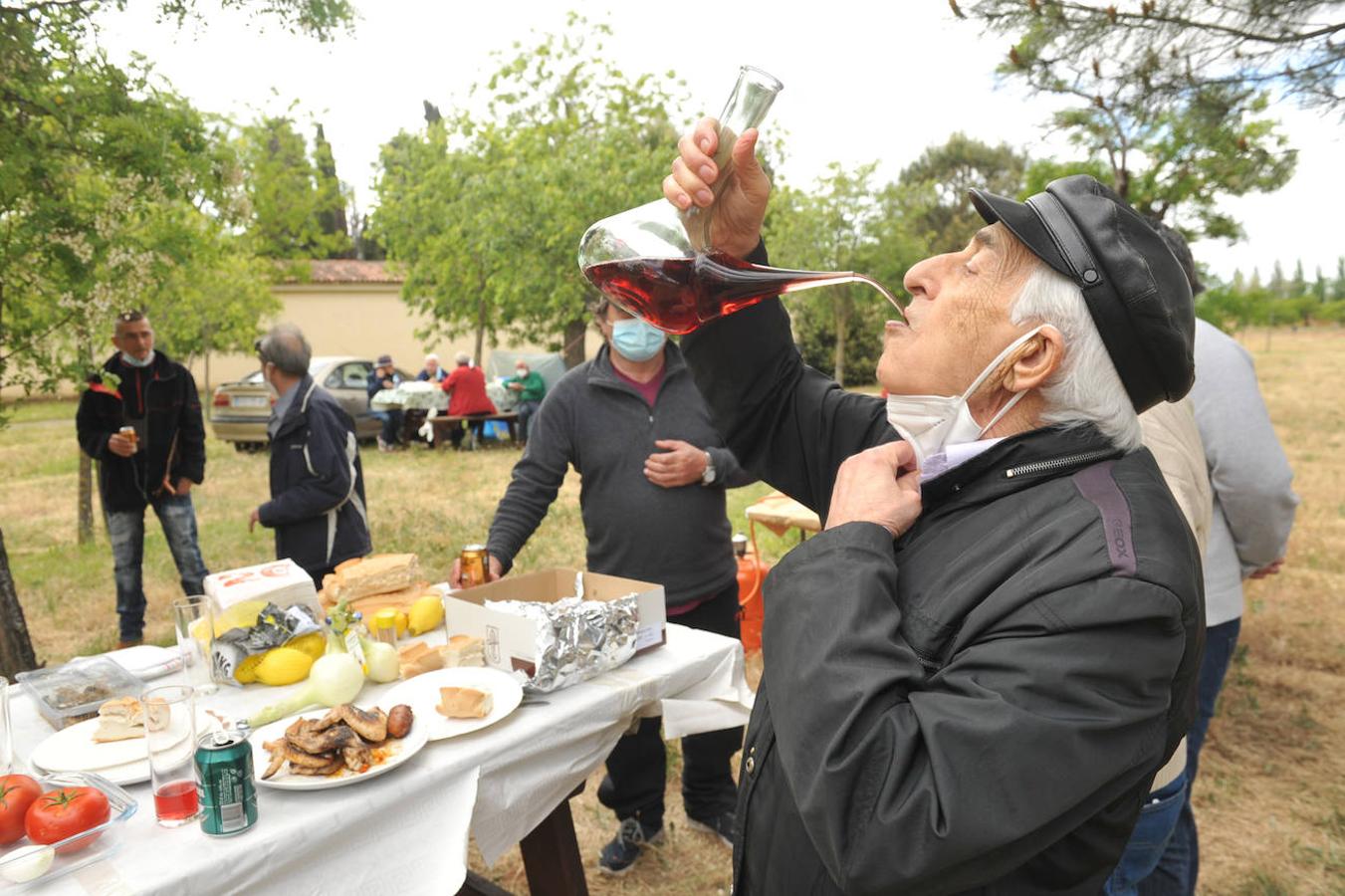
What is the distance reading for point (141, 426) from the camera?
18.4 ft

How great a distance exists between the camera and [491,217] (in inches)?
553

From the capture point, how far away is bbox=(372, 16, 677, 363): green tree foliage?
13.9 metres

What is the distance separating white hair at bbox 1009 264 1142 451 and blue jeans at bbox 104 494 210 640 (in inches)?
220

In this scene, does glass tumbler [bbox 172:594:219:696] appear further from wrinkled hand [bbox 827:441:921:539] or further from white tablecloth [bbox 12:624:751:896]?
wrinkled hand [bbox 827:441:921:539]

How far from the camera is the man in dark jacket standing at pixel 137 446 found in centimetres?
546

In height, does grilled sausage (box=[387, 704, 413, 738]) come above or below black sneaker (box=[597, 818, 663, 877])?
above

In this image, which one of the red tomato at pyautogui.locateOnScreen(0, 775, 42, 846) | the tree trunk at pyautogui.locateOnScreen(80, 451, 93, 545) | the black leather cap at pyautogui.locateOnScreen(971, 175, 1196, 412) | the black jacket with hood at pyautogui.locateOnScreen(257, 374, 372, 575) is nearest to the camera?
the black leather cap at pyautogui.locateOnScreen(971, 175, 1196, 412)

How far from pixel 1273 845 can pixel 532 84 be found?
1601 cm

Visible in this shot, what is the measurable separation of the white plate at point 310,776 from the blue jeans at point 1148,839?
1.69 metres

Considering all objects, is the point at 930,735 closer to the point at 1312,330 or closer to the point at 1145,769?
the point at 1145,769

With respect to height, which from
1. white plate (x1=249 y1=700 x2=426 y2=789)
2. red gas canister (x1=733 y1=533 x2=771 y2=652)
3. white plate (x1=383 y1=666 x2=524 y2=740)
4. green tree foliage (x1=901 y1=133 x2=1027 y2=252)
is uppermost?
green tree foliage (x1=901 y1=133 x2=1027 y2=252)

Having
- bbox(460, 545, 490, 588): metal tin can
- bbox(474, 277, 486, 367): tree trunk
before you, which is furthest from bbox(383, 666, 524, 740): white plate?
bbox(474, 277, 486, 367): tree trunk

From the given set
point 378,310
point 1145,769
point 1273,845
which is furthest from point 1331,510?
point 378,310

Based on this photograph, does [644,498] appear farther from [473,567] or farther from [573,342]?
[573,342]
